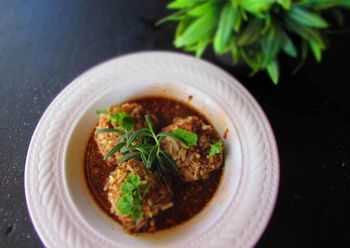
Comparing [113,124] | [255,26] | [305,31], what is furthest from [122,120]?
[305,31]

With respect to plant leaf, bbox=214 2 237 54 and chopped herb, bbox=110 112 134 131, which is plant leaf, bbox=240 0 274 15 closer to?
plant leaf, bbox=214 2 237 54

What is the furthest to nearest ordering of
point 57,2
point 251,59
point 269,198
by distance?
point 57,2 < point 251,59 < point 269,198

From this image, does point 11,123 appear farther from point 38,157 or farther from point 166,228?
point 166,228

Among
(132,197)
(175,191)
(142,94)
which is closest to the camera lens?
(132,197)

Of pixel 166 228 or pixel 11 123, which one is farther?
pixel 11 123

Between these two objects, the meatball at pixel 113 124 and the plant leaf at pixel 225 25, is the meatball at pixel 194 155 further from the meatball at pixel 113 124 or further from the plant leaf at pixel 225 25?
the plant leaf at pixel 225 25

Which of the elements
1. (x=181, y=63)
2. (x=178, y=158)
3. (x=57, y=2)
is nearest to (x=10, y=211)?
(x=178, y=158)

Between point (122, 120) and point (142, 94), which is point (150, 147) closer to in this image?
point (122, 120)
